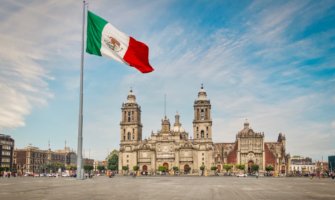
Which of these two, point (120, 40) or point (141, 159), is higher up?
point (120, 40)

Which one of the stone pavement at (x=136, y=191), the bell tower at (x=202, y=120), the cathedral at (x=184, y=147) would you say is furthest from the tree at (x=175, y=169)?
the stone pavement at (x=136, y=191)

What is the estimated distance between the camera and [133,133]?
134 metres

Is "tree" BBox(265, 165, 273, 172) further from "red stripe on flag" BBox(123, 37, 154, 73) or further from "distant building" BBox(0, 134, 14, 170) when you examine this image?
"red stripe on flag" BBox(123, 37, 154, 73)

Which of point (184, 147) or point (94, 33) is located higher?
point (94, 33)

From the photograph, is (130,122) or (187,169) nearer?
(187,169)

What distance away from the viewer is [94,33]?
1864 cm

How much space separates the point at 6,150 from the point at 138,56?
133 metres

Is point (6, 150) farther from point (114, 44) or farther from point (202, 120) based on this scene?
point (114, 44)

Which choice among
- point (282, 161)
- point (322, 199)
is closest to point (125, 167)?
point (282, 161)

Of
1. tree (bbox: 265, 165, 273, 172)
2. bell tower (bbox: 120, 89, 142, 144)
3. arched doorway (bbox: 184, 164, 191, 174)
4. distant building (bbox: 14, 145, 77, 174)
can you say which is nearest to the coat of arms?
tree (bbox: 265, 165, 273, 172)

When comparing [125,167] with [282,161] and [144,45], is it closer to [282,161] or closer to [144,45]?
[282,161]

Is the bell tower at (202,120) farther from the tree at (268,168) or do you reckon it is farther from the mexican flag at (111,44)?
the mexican flag at (111,44)

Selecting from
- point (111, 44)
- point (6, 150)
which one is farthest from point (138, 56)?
point (6, 150)

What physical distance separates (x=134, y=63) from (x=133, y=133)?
380 ft
